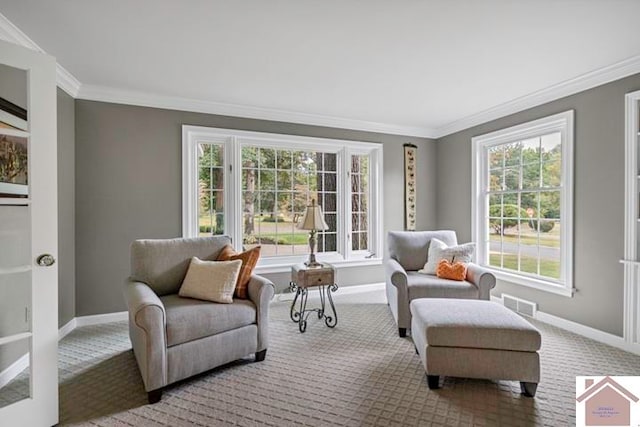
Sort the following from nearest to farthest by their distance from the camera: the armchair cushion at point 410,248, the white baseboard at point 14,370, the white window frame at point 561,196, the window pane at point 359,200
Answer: the white baseboard at point 14,370 < the white window frame at point 561,196 < the armchair cushion at point 410,248 < the window pane at point 359,200

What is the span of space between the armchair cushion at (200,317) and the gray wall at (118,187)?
4.44ft

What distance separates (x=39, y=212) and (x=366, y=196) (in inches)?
151

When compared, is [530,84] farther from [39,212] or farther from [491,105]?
[39,212]

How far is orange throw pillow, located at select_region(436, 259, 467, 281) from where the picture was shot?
3303mm

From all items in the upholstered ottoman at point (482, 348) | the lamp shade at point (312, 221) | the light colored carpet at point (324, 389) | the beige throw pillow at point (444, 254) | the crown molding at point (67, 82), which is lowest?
the light colored carpet at point (324, 389)

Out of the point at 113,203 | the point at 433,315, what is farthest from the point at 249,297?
the point at 113,203

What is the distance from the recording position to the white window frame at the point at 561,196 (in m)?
3.34

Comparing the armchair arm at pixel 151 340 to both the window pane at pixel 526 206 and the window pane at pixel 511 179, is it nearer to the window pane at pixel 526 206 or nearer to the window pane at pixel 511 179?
the window pane at pixel 526 206

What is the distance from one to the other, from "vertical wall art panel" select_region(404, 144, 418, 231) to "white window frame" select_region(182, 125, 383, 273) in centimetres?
45

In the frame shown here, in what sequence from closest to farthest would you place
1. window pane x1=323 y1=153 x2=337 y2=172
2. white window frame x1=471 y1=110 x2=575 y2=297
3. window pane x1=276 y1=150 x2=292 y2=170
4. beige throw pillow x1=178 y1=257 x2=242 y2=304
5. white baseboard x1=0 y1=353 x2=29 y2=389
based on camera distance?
white baseboard x1=0 y1=353 x2=29 y2=389
beige throw pillow x1=178 y1=257 x2=242 y2=304
white window frame x1=471 y1=110 x2=575 y2=297
window pane x1=276 y1=150 x2=292 y2=170
window pane x1=323 y1=153 x2=337 y2=172

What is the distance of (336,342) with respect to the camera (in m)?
3.01

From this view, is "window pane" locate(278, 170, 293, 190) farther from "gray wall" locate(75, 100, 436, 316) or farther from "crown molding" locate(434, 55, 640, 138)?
"crown molding" locate(434, 55, 640, 138)

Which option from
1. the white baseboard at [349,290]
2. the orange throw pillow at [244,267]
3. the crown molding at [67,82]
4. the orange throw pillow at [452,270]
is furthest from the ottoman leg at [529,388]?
the crown molding at [67,82]

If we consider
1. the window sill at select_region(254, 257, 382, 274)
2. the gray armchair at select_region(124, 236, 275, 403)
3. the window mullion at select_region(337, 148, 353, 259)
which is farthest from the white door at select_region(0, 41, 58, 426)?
the window mullion at select_region(337, 148, 353, 259)
